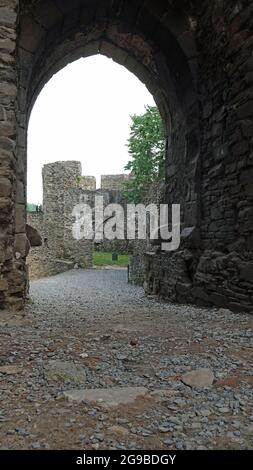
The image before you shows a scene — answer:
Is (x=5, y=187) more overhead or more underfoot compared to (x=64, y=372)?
more overhead

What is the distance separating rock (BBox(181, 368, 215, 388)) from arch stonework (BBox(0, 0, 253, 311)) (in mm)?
2047

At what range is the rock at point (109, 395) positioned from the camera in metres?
1.84

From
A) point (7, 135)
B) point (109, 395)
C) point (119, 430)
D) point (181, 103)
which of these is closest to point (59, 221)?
point (181, 103)

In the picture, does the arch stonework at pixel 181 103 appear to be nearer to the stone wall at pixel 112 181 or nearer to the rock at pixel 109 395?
the rock at pixel 109 395

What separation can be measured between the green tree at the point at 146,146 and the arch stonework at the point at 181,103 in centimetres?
647

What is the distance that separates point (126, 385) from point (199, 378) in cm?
44

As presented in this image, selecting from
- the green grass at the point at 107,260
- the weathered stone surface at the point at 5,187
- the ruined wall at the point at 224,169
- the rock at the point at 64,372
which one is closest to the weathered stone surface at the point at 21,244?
the weathered stone surface at the point at 5,187

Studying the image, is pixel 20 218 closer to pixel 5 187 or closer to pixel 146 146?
pixel 5 187

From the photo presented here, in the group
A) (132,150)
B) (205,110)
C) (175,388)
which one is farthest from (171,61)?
(132,150)

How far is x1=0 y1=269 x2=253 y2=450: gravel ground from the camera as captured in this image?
1534mm

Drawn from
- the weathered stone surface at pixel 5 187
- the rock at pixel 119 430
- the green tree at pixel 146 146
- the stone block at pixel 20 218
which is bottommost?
the rock at pixel 119 430

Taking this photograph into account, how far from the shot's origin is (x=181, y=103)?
6.02 metres

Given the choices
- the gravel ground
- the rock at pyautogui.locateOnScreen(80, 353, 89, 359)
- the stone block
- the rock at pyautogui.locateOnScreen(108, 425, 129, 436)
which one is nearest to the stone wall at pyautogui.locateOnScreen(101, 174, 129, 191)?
the stone block

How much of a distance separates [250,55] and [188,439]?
13.3ft
